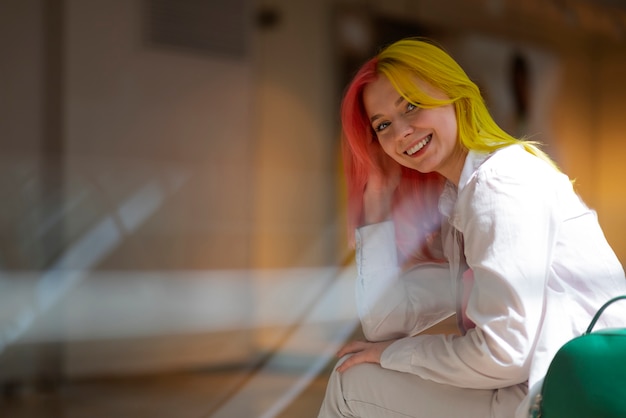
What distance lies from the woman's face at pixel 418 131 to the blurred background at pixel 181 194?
247 centimetres

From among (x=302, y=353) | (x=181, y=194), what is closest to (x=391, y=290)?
(x=302, y=353)

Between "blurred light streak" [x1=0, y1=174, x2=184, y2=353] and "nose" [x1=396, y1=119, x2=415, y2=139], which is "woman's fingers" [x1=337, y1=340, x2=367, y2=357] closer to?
"nose" [x1=396, y1=119, x2=415, y2=139]

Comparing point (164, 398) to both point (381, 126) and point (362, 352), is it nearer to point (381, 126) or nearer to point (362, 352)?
point (362, 352)

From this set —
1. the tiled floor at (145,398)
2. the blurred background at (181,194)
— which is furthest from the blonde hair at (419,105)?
the blurred background at (181,194)

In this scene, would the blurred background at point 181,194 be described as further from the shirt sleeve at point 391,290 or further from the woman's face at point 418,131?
the woman's face at point 418,131

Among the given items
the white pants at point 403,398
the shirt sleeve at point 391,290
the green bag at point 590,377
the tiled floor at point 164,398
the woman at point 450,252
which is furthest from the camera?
the tiled floor at point 164,398

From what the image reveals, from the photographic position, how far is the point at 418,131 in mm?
1629

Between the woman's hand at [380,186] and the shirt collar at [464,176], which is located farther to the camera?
the woman's hand at [380,186]

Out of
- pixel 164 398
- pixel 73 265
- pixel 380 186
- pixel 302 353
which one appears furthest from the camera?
pixel 73 265

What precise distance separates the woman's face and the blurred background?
8.09 feet

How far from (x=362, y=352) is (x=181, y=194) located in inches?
183

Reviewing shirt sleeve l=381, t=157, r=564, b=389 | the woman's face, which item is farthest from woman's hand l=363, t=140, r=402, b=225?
Answer: shirt sleeve l=381, t=157, r=564, b=389

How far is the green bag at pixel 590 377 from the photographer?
124 cm

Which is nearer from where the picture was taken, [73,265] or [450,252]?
[450,252]
